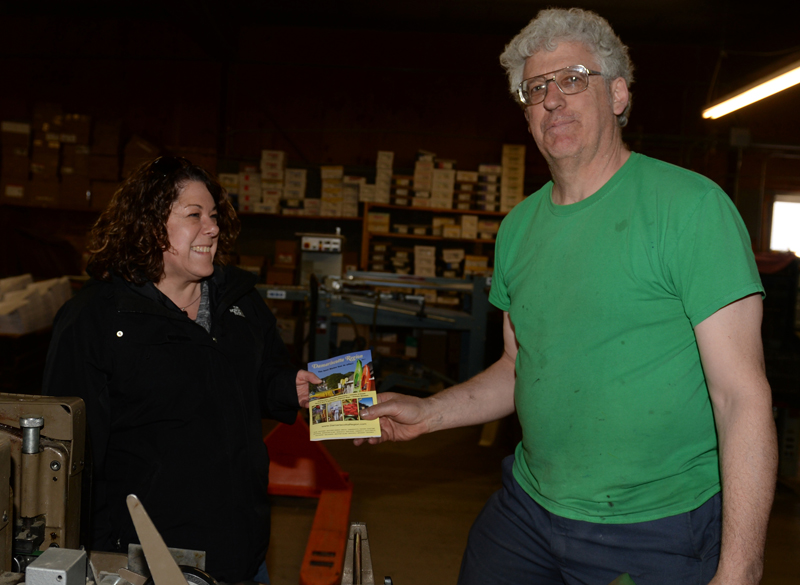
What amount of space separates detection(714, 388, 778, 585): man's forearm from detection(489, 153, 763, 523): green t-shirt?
16 centimetres

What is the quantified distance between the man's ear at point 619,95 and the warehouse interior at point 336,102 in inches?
238

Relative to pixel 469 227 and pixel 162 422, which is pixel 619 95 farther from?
pixel 469 227

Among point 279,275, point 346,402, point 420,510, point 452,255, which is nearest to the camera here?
point 346,402

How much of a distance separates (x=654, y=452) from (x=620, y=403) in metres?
0.11

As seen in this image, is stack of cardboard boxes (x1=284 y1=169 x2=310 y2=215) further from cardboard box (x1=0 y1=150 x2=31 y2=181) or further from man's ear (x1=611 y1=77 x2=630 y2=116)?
man's ear (x1=611 y1=77 x2=630 y2=116)

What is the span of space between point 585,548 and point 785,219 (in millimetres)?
9052

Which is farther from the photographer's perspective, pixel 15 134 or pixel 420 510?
pixel 15 134

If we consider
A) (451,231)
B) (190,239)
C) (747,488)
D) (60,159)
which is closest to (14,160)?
(60,159)

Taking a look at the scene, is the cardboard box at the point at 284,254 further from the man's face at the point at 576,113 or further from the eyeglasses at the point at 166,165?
the man's face at the point at 576,113

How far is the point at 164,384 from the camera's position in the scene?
1.51 meters

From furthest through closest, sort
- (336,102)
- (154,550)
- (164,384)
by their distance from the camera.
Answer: (336,102) < (164,384) < (154,550)

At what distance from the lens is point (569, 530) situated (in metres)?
1.23

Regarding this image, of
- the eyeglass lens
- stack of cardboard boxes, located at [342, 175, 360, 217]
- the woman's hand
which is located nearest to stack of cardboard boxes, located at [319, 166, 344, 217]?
stack of cardboard boxes, located at [342, 175, 360, 217]

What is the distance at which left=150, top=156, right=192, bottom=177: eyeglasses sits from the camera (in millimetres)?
1685
